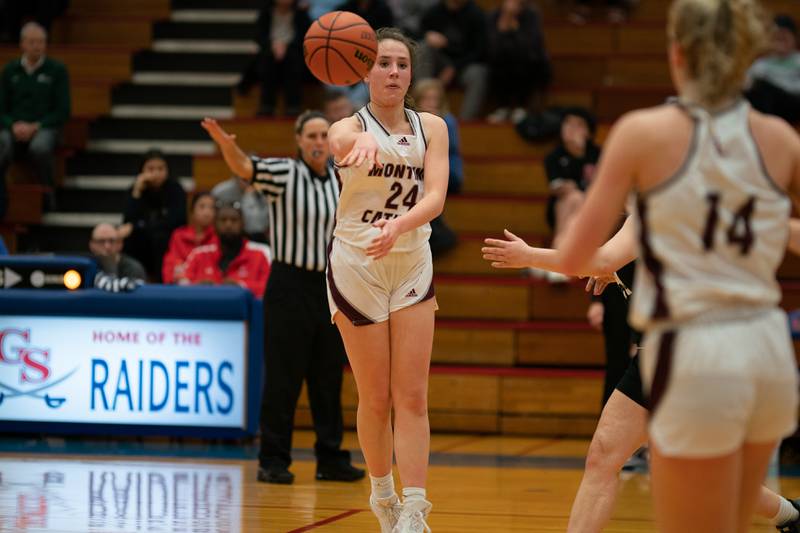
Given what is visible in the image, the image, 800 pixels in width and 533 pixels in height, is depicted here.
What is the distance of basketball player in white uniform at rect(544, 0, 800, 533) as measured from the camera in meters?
2.97

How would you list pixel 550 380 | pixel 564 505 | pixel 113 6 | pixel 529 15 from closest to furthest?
pixel 564 505, pixel 550 380, pixel 529 15, pixel 113 6

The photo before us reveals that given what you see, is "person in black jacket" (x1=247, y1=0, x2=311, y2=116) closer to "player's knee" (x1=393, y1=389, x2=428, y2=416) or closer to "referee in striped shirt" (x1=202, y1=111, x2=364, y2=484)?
"referee in striped shirt" (x1=202, y1=111, x2=364, y2=484)

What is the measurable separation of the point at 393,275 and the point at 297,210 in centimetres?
273

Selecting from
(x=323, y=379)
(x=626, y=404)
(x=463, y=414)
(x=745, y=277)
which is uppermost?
(x=745, y=277)

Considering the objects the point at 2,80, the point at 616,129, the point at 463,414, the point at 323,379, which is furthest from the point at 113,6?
the point at 616,129

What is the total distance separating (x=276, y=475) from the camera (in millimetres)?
7547

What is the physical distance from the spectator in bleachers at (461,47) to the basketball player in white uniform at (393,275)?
25.3 ft

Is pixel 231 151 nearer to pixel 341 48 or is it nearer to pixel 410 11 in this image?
pixel 341 48

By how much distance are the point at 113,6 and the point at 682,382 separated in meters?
13.3

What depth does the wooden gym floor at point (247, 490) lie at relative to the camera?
20.2 ft

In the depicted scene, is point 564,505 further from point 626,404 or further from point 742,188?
point 742,188

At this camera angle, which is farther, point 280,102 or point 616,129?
point 280,102

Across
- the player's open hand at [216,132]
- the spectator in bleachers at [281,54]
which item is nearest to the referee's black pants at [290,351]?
the player's open hand at [216,132]

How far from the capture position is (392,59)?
206 inches
